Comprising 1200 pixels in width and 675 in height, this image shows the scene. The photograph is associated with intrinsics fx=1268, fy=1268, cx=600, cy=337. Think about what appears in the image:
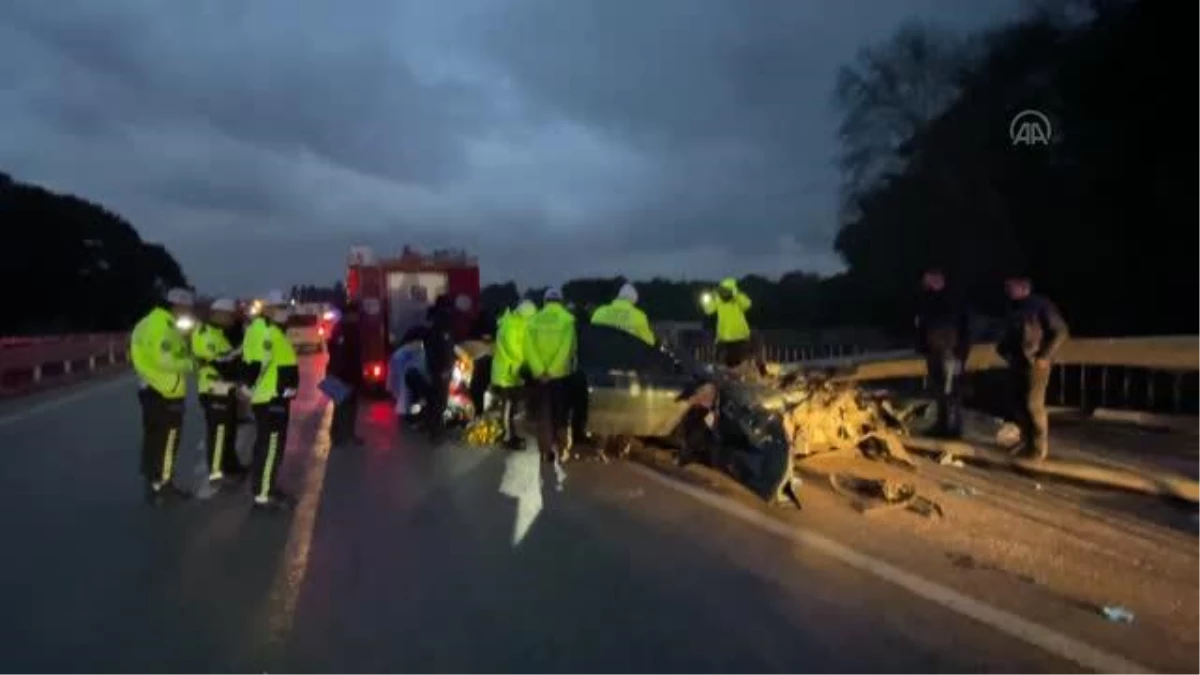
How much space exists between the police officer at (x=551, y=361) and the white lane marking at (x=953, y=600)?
9.57ft

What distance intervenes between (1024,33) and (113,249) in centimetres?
6237

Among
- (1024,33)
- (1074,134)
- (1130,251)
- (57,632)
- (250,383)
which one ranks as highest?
(1024,33)

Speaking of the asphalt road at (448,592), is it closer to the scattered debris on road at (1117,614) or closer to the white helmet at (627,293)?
the scattered debris on road at (1117,614)

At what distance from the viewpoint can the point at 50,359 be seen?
103ft

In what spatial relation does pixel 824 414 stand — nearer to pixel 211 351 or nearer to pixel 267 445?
pixel 267 445

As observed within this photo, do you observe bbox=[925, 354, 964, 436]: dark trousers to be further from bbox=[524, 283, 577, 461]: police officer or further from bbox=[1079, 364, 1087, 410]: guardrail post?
bbox=[1079, 364, 1087, 410]: guardrail post

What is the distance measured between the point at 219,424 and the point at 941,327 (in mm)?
7176

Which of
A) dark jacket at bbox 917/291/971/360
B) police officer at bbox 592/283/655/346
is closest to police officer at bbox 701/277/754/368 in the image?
police officer at bbox 592/283/655/346

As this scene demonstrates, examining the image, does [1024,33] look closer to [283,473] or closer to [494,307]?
[494,307]

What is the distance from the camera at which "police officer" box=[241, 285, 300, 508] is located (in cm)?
1006

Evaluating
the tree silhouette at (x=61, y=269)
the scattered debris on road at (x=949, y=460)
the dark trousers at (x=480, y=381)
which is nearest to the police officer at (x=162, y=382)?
the dark trousers at (x=480, y=381)

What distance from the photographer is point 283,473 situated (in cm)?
1241

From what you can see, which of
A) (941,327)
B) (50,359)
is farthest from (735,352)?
(50,359)

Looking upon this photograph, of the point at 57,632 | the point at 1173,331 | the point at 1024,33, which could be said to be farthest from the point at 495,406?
the point at 1024,33
